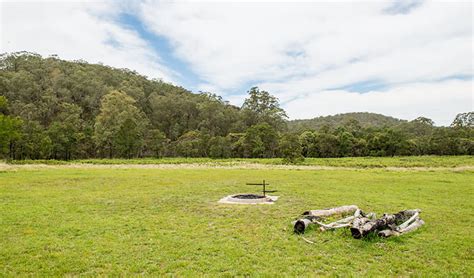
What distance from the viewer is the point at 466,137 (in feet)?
249

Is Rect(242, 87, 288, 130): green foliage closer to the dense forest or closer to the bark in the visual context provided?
the dense forest

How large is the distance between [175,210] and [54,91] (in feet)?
295

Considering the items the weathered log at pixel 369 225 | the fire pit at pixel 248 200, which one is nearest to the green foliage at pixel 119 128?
the fire pit at pixel 248 200

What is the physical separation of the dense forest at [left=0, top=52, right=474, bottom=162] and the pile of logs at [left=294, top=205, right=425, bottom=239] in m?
36.6

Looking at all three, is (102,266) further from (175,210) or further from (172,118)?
(172,118)

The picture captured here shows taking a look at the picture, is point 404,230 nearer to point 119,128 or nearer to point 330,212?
point 330,212

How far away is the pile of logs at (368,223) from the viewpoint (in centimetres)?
887

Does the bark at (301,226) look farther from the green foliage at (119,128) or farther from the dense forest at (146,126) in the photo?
the green foliage at (119,128)

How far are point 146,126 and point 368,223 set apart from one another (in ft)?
239

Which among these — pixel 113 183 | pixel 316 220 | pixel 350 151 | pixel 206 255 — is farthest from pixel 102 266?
pixel 350 151

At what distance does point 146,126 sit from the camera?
253 ft

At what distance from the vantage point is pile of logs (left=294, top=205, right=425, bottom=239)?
8.87 metres

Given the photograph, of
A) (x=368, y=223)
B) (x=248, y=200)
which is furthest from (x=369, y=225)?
(x=248, y=200)

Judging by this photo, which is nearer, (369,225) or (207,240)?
(207,240)
